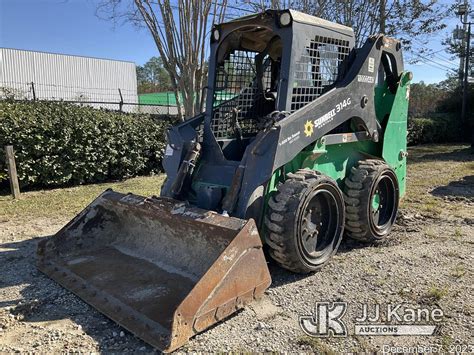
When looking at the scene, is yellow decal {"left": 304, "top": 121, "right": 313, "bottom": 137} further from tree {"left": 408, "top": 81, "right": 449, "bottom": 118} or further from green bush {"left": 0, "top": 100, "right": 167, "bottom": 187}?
tree {"left": 408, "top": 81, "right": 449, "bottom": 118}

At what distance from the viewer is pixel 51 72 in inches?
1096

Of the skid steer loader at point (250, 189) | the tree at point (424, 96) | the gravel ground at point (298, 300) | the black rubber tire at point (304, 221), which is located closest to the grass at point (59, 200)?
the gravel ground at point (298, 300)

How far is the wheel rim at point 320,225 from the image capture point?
3.86 metres

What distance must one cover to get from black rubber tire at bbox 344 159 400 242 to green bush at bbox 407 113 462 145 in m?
12.5

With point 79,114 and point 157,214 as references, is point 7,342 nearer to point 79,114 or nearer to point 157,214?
point 157,214

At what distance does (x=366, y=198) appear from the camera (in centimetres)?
452

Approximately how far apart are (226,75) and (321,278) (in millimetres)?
2586

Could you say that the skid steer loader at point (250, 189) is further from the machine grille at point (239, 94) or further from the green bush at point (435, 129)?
the green bush at point (435, 129)

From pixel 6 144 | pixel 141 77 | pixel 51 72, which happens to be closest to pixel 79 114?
pixel 6 144

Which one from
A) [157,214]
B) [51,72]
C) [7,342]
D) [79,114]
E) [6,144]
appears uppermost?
[51,72]

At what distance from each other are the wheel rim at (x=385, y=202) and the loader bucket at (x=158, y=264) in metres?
2.25

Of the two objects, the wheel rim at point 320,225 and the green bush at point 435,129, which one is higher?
the green bush at point 435,129

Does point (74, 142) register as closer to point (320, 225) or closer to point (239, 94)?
point (239, 94)

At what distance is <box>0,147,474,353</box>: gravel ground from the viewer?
290 centimetres
